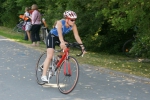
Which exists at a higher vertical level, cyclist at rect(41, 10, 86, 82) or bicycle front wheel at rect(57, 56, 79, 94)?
cyclist at rect(41, 10, 86, 82)

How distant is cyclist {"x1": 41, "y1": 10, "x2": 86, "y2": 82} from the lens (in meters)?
7.59

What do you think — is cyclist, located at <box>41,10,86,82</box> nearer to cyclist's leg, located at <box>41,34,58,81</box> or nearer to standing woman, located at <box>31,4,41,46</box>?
cyclist's leg, located at <box>41,34,58,81</box>

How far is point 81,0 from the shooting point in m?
16.2

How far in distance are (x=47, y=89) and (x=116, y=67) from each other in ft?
11.9

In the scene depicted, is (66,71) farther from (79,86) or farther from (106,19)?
(106,19)

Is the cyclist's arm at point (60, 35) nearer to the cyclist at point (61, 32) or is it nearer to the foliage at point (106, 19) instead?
the cyclist at point (61, 32)

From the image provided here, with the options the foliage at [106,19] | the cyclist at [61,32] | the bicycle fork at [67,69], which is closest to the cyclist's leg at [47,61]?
the cyclist at [61,32]

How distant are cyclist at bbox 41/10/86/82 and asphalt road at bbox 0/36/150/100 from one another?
53cm

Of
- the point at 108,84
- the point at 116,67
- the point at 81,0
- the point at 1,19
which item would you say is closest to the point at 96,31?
the point at 81,0

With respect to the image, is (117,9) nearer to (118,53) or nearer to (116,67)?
(116,67)

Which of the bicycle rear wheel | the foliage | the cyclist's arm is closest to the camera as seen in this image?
the cyclist's arm

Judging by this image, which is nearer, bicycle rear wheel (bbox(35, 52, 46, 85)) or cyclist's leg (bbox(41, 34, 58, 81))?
cyclist's leg (bbox(41, 34, 58, 81))

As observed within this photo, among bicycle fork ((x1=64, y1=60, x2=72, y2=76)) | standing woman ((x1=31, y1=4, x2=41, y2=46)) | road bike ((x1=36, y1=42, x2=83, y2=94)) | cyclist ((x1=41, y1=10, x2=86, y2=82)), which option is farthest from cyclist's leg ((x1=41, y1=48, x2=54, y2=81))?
standing woman ((x1=31, y1=4, x2=41, y2=46))

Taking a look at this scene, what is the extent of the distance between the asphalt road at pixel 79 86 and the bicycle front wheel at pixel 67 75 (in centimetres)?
13
